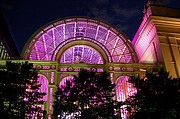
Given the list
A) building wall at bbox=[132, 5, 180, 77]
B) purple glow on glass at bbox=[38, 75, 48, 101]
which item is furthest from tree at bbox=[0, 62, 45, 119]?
building wall at bbox=[132, 5, 180, 77]

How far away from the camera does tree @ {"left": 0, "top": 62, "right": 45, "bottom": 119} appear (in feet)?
49.6

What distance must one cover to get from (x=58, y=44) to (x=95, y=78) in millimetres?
8501

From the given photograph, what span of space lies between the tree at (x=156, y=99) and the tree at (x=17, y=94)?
724 cm

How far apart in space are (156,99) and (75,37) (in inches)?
471

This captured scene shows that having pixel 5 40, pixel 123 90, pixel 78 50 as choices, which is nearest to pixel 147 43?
pixel 123 90

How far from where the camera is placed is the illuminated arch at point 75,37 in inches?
954

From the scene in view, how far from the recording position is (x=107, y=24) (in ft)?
82.1

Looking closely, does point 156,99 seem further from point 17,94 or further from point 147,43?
point 147,43

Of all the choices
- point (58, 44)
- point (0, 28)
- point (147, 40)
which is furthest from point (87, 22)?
point (0, 28)

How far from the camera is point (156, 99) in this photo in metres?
16.5

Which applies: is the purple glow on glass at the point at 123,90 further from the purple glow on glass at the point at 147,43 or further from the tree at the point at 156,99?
the purple glow on glass at the point at 147,43

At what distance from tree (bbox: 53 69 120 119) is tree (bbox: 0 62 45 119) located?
1646 millimetres

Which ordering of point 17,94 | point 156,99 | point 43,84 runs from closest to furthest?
point 17,94
point 156,99
point 43,84

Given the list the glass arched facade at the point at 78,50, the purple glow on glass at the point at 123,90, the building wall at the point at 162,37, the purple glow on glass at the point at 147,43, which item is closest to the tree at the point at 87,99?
the glass arched facade at the point at 78,50
